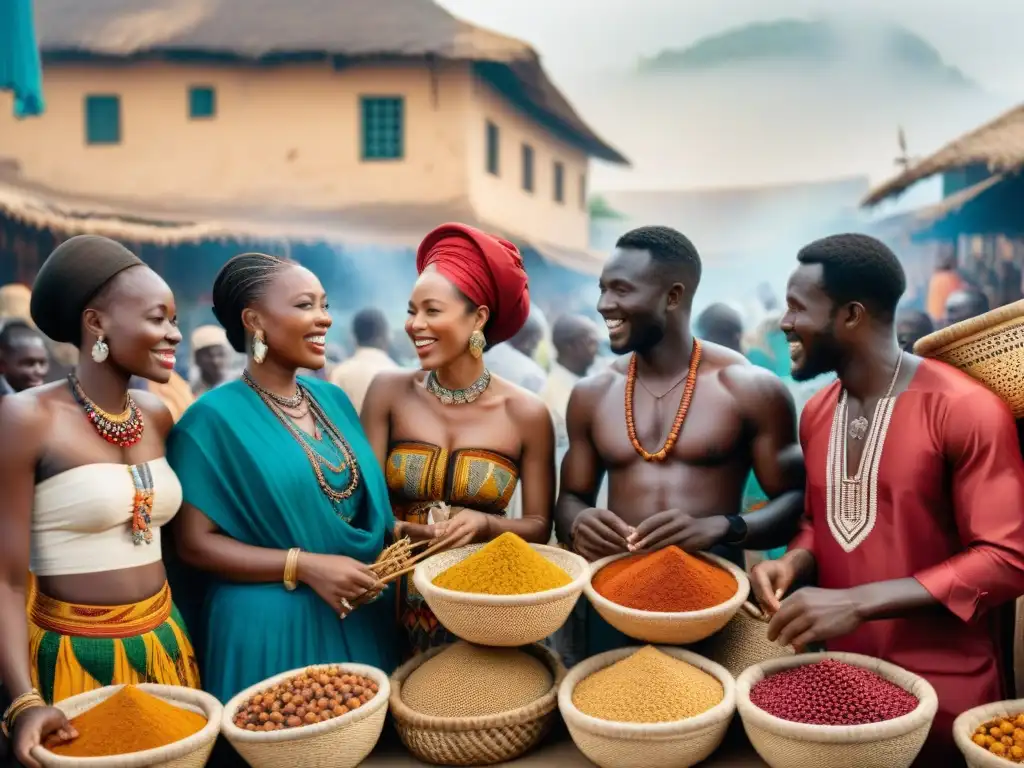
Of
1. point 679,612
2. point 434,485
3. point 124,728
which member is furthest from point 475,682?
point 124,728

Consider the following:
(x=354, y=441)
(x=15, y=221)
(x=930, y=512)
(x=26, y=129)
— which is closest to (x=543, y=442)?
(x=354, y=441)

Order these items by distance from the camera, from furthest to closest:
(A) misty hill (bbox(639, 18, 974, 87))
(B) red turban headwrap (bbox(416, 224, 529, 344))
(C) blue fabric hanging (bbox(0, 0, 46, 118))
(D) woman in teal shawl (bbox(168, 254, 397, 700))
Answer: (A) misty hill (bbox(639, 18, 974, 87)), (C) blue fabric hanging (bbox(0, 0, 46, 118)), (B) red turban headwrap (bbox(416, 224, 529, 344)), (D) woman in teal shawl (bbox(168, 254, 397, 700))

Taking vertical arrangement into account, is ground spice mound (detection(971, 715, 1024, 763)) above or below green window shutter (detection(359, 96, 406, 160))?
below


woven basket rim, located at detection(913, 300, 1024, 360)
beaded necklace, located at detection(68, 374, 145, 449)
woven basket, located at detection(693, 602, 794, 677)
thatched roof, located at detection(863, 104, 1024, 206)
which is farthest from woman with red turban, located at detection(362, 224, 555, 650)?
thatched roof, located at detection(863, 104, 1024, 206)

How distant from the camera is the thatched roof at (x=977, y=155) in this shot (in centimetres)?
788

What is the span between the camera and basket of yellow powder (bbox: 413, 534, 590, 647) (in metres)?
2.08

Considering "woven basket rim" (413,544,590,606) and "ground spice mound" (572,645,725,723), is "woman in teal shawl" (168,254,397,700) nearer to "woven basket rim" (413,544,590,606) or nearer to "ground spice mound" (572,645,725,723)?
"woven basket rim" (413,544,590,606)

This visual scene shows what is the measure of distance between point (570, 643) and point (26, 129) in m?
8.36

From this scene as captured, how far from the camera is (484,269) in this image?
2715 millimetres

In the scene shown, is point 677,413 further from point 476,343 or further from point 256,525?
point 256,525

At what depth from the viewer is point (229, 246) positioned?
8.83 meters

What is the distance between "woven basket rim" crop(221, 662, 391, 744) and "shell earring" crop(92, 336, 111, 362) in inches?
33.9

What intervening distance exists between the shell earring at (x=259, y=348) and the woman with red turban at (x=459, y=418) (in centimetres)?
41

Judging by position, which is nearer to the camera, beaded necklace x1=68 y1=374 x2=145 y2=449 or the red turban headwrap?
beaded necklace x1=68 y1=374 x2=145 y2=449
